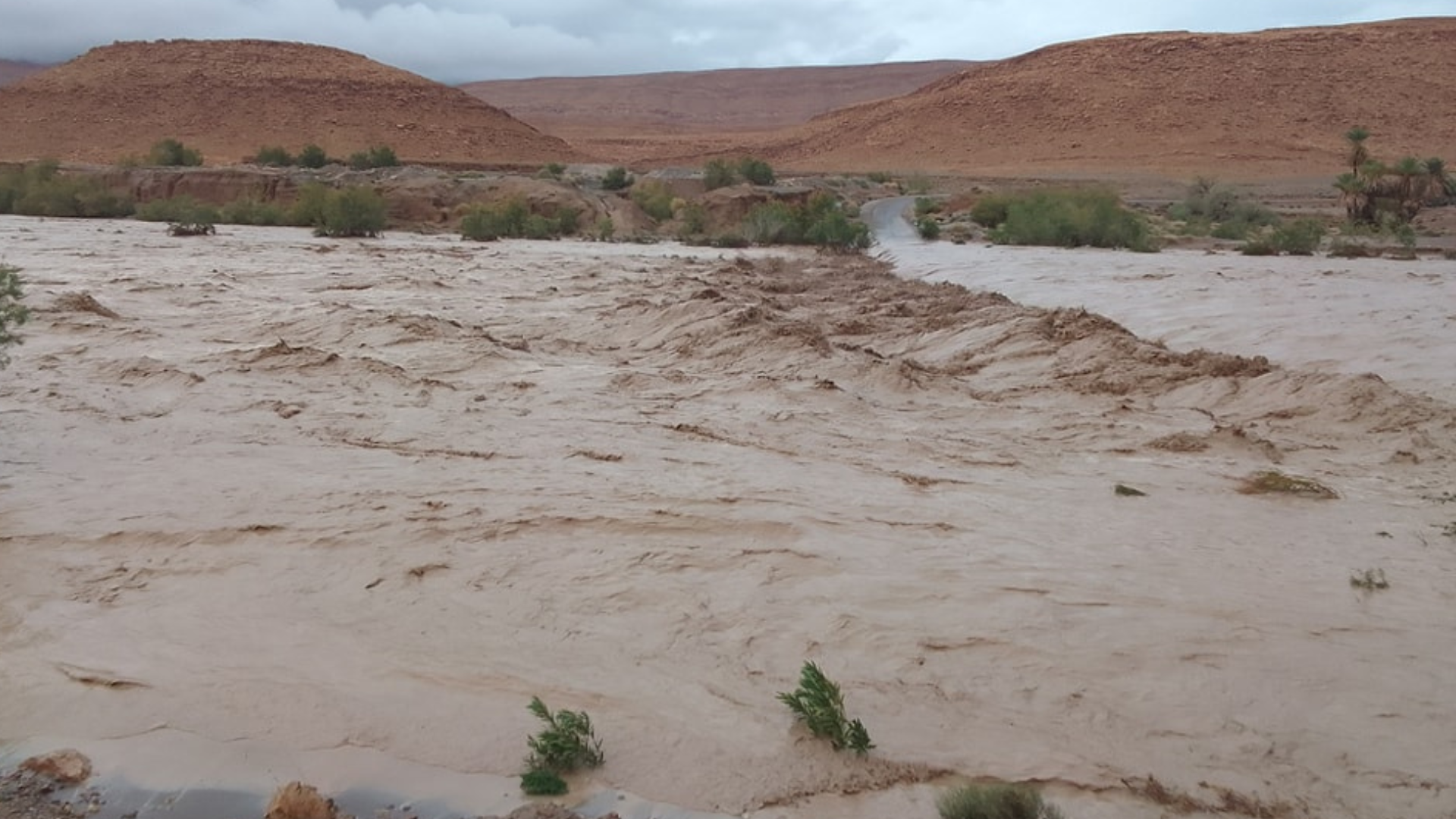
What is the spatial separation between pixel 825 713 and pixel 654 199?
1427 inches

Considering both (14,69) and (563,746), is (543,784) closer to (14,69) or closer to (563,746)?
(563,746)

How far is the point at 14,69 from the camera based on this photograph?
147750 mm

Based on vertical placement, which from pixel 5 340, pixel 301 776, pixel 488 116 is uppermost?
pixel 488 116

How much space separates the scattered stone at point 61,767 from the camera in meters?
4.81

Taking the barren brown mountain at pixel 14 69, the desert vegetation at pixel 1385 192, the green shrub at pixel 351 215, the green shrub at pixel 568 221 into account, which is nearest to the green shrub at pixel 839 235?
the green shrub at pixel 568 221

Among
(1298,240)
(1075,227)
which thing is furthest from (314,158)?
(1298,240)

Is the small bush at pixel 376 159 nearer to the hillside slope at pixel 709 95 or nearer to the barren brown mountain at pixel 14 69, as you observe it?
the hillside slope at pixel 709 95

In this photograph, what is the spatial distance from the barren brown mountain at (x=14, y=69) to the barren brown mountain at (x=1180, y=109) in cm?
9984

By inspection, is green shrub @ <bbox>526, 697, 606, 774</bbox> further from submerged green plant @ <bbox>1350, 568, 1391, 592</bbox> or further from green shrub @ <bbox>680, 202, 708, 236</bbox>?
green shrub @ <bbox>680, 202, 708, 236</bbox>

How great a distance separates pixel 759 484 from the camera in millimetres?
8602

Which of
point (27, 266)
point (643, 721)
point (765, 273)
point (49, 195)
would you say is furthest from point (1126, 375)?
point (49, 195)

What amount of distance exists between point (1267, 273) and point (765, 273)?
835 cm

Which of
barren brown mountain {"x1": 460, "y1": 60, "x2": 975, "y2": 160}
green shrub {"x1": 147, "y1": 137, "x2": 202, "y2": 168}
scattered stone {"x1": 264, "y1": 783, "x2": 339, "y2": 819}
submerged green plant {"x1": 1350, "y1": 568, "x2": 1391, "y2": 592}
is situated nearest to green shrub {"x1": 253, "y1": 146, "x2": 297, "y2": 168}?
green shrub {"x1": 147, "y1": 137, "x2": 202, "y2": 168}

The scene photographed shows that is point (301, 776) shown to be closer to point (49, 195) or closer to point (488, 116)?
point (49, 195)
